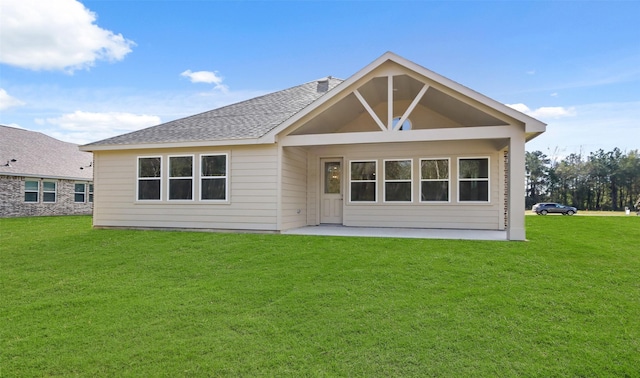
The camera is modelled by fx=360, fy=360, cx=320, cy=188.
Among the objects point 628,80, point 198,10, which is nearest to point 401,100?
point 198,10

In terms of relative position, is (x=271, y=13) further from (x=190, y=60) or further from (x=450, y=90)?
(x=450, y=90)

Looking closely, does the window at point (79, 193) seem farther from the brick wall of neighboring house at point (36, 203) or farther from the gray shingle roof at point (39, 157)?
the gray shingle roof at point (39, 157)

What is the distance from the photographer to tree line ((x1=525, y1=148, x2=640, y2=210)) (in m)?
48.2

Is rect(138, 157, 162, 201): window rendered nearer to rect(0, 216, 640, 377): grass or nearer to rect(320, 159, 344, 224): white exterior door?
rect(0, 216, 640, 377): grass

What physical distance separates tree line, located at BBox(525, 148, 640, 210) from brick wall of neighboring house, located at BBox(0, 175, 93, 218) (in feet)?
176

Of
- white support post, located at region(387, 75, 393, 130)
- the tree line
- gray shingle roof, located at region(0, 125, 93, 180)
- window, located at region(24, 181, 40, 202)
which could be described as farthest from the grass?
the tree line

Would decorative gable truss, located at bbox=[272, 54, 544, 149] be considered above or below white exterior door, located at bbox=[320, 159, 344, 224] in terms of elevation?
above

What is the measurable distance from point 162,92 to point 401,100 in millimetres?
13668

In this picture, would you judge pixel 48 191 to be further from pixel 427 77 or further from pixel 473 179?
pixel 473 179

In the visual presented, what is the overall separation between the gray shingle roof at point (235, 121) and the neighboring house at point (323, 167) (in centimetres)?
7

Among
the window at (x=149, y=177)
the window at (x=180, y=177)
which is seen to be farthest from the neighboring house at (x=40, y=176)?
the window at (x=180, y=177)

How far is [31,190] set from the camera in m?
18.5

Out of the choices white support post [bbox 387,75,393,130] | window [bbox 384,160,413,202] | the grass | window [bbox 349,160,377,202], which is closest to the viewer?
the grass

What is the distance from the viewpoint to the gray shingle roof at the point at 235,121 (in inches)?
401
